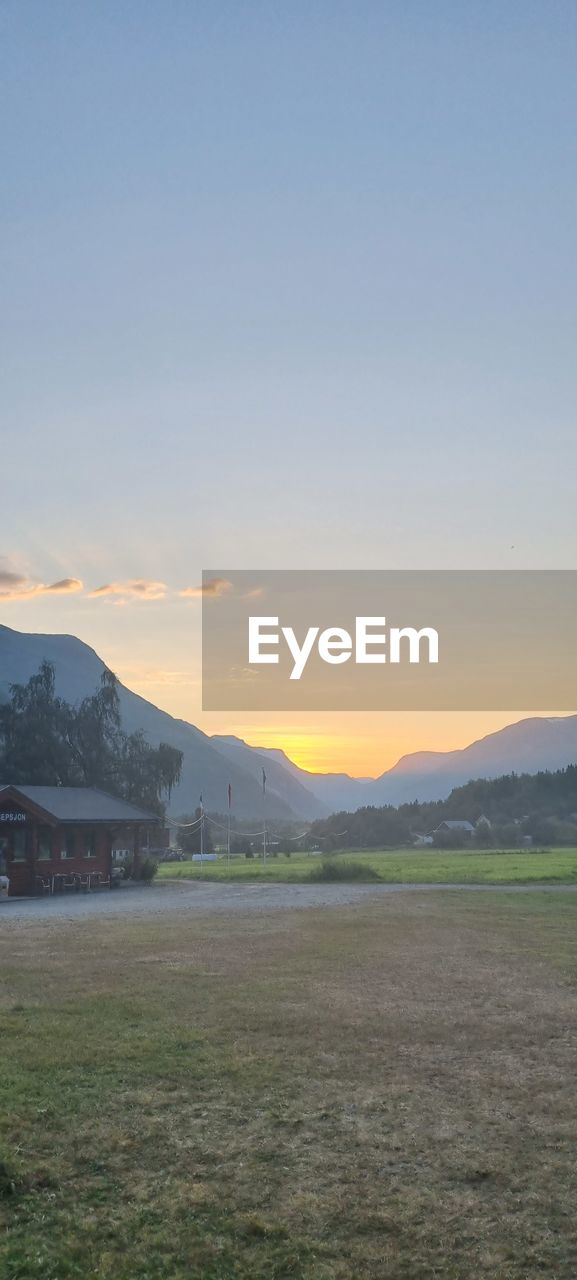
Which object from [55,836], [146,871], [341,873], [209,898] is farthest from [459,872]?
[55,836]

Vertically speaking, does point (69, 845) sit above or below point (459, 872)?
above

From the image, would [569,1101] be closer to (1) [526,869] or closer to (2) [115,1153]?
(2) [115,1153]

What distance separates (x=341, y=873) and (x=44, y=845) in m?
14.9

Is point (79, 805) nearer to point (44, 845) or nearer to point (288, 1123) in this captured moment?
point (44, 845)

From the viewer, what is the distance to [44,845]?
43344 millimetres

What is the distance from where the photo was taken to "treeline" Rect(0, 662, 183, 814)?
66688 millimetres

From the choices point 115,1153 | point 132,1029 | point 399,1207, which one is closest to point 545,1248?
point 399,1207

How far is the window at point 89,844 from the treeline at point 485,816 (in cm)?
5654

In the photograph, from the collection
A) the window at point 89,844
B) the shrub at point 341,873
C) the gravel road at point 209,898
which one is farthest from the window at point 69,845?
the shrub at point 341,873

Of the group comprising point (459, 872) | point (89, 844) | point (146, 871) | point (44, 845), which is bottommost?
point (459, 872)

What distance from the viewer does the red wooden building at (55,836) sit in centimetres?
4197

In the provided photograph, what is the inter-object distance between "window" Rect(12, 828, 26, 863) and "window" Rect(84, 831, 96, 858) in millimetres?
4150

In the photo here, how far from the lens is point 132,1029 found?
13055 mm

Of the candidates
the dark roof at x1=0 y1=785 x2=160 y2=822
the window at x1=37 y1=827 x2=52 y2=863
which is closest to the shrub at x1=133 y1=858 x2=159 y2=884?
the dark roof at x1=0 y1=785 x2=160 y2=822
